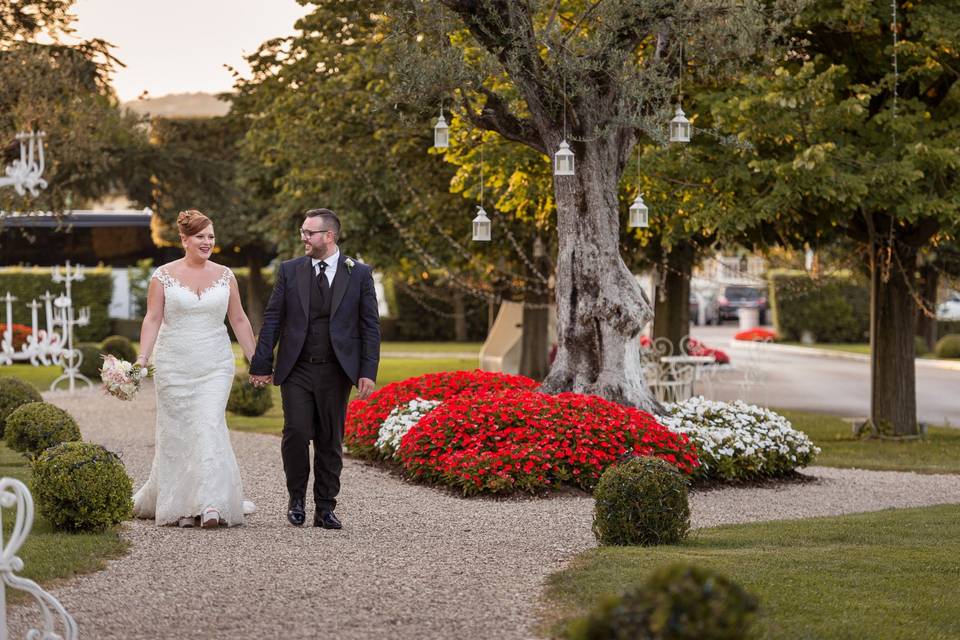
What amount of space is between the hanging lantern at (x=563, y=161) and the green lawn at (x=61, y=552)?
194 inches

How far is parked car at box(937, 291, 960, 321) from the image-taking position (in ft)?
141

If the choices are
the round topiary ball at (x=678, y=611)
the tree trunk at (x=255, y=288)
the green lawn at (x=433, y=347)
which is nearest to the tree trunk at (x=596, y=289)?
the round topiary ball at (x=678, y=611)

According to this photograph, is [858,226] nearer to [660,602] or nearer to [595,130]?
[595,130]

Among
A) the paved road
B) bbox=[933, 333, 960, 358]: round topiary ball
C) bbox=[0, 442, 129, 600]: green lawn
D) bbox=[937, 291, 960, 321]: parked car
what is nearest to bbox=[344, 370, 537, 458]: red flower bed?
bbox=[0, 442, 129, 600]: green lawn

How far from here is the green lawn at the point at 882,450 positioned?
550 inches

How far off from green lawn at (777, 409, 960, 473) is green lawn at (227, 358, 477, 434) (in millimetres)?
6489

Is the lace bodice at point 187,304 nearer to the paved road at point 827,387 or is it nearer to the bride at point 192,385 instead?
the bride at point 192,385

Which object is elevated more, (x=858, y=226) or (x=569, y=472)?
(x=858, y=226)

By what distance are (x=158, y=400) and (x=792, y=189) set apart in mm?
7876

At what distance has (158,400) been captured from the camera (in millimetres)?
8625

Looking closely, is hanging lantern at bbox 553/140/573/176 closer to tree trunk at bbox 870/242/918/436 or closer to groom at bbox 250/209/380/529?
groom at bbox 250/209/380/529

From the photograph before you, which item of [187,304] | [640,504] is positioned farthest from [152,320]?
[640,504]

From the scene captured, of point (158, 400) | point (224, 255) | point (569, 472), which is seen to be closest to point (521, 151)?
point (569, 472)

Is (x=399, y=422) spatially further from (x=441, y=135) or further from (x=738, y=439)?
(x=738, y=439)
